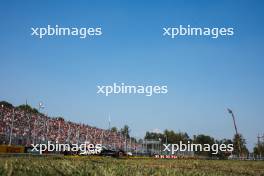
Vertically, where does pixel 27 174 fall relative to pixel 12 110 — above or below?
below

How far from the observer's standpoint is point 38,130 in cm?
5884

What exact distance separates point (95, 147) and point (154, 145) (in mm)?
59950

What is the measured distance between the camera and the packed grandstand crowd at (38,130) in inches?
1920

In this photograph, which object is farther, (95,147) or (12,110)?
(95,147)

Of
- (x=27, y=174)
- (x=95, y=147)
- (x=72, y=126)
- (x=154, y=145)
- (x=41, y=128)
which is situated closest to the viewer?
(x=27, y=174)

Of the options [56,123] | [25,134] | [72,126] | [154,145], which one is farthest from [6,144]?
[154,145]

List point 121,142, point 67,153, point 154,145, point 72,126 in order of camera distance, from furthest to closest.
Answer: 1. point 154,145
2. point 121,142
3. point 72,126
4. point 67,153

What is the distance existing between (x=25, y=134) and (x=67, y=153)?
25.0ft

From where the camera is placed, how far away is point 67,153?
5150cm

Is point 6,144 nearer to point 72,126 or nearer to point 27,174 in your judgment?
point 72,126

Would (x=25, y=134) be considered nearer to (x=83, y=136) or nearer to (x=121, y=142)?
(x=83, y=136)

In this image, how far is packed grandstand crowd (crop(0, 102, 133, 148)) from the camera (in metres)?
48.8

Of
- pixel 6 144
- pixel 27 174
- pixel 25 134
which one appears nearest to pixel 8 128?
pixel 6 144

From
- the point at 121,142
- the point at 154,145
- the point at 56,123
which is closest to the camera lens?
the point at 56,123
